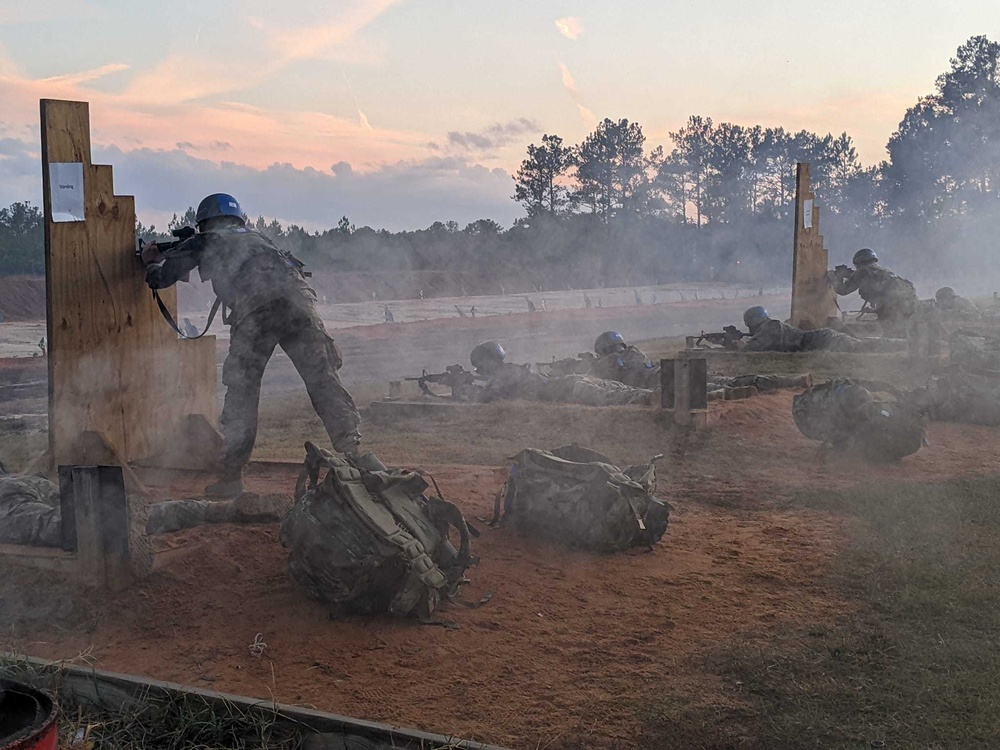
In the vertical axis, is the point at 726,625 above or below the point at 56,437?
below

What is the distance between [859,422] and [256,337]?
541 centimetres

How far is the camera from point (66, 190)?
24.4 feet

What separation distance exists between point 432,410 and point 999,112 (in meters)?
41.9

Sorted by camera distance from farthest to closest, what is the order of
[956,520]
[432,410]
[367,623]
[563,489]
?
[432,410] → [956,520] → [563,489] → [367,623]

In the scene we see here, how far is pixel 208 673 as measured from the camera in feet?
14.2

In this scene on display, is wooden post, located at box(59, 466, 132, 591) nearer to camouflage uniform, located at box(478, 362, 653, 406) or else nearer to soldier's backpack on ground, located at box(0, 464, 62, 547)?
soldier's backpack on ground, located at box(0, 464, 62, 547)

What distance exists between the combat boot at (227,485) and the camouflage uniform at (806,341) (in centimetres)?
1360

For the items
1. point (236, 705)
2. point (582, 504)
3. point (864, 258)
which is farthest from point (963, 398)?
point (236, 705)

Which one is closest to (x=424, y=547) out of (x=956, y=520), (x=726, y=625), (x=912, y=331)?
(x=726, y=625)

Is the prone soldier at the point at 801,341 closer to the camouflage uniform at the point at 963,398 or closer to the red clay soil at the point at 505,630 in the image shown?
the camouflage uniform at the point at 963,398

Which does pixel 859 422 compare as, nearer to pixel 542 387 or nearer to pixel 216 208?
pixel 542 387

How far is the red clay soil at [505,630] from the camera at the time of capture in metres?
4.04

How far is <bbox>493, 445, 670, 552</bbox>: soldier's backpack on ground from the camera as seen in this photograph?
6027 mm

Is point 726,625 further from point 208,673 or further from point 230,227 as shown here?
point 230,227
